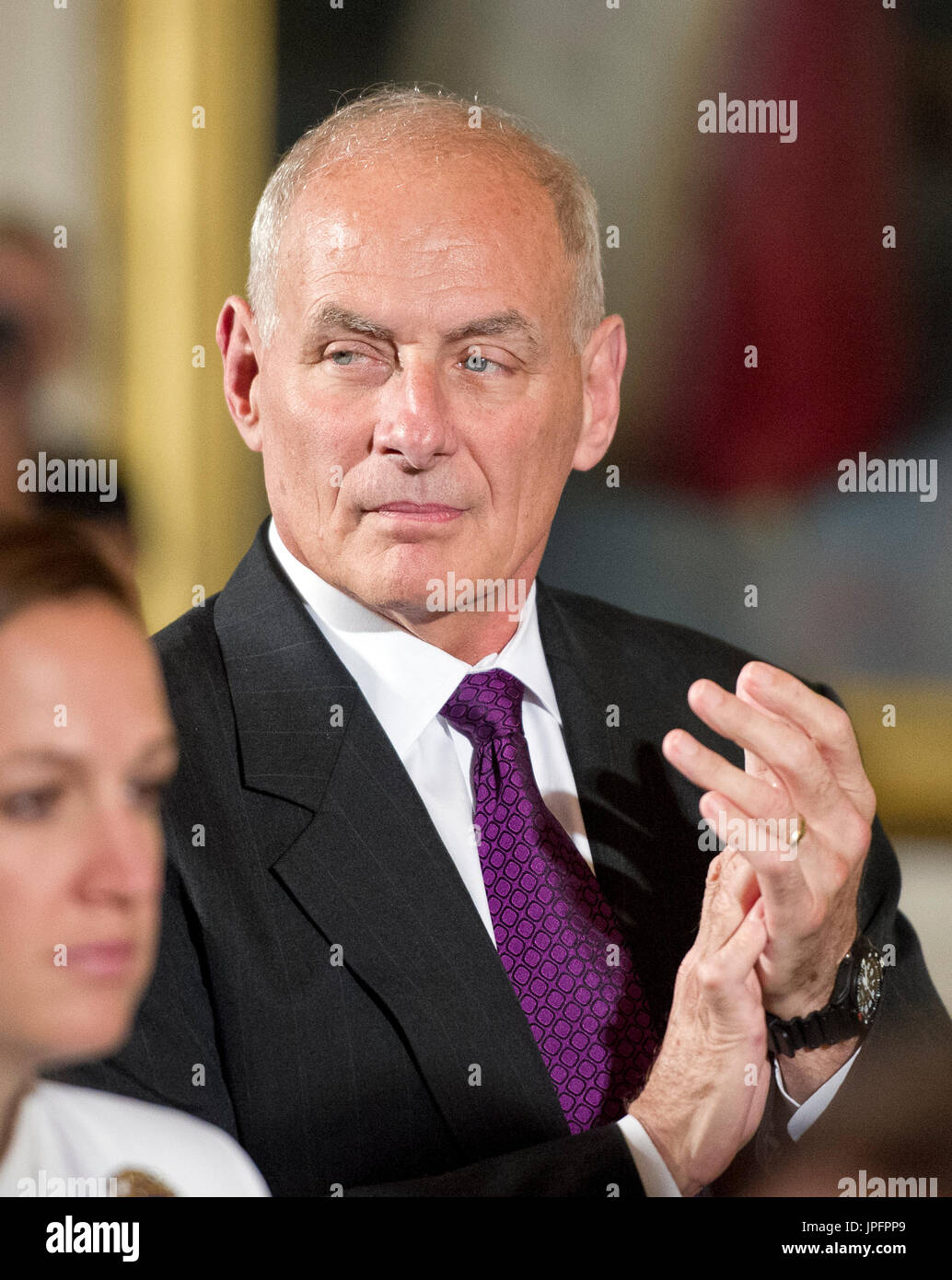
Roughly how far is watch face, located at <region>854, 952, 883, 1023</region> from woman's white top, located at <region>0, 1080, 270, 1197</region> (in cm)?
67

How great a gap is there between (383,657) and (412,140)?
0.54 meters

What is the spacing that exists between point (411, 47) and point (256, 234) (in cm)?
31

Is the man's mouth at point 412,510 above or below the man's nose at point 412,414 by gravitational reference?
below

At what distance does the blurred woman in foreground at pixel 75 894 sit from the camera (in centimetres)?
133

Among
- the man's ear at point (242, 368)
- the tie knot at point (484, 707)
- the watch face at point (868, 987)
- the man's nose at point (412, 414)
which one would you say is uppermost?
the man's ear at point (242, 368)

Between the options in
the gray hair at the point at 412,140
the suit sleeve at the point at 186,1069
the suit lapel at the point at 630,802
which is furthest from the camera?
the suit lapel at the point at 630,802

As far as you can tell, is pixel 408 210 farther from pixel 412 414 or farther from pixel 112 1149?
pixel 112 1149

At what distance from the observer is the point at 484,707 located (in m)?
1.52

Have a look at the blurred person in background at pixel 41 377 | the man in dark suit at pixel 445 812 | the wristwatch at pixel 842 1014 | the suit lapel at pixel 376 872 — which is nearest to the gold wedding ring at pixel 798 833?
the man in dark suit at pixel 445 812

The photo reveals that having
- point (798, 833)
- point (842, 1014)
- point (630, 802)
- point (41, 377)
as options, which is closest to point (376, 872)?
point (630, 802)

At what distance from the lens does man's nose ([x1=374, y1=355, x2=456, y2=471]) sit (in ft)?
4.58

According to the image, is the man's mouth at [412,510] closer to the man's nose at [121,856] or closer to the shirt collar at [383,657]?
the shirt collar at [383,657]

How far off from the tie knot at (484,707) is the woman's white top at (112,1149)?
0.49m

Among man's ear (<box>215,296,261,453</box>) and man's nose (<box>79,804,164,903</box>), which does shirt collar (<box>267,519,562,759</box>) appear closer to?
man's ear (<box>215,296,261,453</box>)
